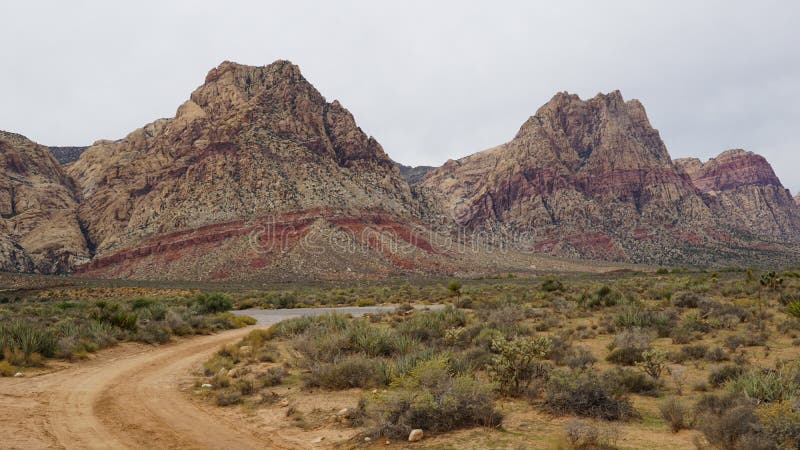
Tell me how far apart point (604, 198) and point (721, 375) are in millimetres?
139682

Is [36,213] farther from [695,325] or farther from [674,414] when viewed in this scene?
[674,414]

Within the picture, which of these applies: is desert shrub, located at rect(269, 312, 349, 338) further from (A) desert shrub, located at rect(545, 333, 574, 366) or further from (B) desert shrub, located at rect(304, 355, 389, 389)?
Result: (A) desert shrub, located at rect(545, 333, 574, 366)

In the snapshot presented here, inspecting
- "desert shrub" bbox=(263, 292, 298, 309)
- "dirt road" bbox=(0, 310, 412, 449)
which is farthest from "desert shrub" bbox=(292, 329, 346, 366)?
"desert shrub" bbox=(263, 292, 298, 309)

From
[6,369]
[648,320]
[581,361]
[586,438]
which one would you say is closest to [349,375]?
[581,361]

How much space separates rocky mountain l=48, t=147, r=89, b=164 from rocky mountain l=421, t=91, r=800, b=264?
118 metres

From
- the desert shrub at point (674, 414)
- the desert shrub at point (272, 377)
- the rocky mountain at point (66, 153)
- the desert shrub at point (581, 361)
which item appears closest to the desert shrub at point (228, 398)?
the desert shrub at point (272, 377)

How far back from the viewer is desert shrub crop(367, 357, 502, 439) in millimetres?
7368

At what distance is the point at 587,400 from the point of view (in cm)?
802

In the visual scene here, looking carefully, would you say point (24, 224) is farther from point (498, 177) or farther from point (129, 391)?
point (498, 177)

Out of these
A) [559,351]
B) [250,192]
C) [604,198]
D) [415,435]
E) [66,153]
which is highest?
[66,153]

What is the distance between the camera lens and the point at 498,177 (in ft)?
520

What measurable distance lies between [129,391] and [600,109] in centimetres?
16891

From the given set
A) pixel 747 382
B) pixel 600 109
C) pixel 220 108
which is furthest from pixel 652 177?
pixel 747 382

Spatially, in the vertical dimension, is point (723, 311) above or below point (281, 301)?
above
